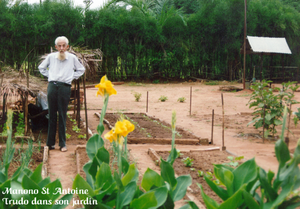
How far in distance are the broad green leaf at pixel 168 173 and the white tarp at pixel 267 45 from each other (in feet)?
43.7

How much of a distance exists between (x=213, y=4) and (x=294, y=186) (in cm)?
1684

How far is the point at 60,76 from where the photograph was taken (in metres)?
3.85

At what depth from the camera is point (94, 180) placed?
1553 millimetres

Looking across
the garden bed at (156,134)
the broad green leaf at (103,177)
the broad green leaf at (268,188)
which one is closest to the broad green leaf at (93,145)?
the broad green leaf at (103,177)


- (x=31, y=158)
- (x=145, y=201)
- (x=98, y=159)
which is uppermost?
(x=98, y=159)

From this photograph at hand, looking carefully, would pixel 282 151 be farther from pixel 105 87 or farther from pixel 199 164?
pixel 199 164

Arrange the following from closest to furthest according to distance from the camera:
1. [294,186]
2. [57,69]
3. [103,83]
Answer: [294,186] → [103,83] → [57,69]

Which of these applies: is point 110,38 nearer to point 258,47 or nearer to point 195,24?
point 195,24

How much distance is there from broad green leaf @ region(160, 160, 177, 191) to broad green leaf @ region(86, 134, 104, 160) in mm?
352

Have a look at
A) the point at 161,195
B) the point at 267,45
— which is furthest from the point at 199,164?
the point at 267,45

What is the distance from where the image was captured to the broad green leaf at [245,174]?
1.40 meters

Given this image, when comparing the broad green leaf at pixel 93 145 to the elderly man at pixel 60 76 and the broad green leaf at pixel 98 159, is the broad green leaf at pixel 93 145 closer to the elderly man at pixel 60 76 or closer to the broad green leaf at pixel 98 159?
the broad green leaf at pixel 98 159

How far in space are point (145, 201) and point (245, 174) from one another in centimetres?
46

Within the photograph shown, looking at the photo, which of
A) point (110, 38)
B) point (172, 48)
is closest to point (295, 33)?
point (172, 48)
